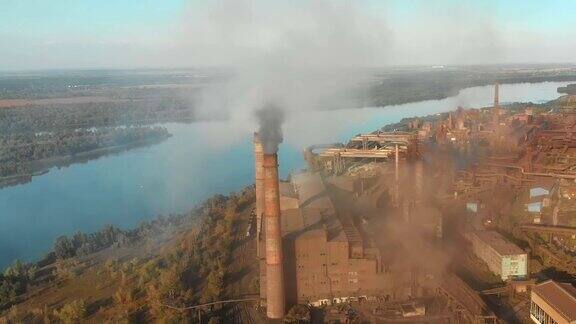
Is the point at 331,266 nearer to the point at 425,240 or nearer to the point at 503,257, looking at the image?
the point at 425,240

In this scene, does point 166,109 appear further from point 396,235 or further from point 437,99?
point 396,235

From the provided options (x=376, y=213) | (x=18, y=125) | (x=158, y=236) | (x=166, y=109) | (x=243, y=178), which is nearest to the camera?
(x=376, y=213)

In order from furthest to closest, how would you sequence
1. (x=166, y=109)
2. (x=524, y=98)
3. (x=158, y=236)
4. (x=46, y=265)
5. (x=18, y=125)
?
(x=524, y=98)
(x=166, y=109)
(x=18, y=125)
(x=158, y=236)
(x=46, y=265)

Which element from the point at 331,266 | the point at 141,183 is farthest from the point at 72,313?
the point at 141,183

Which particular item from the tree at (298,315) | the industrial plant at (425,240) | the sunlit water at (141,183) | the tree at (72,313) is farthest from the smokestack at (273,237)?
the sunlit water at (141,183)

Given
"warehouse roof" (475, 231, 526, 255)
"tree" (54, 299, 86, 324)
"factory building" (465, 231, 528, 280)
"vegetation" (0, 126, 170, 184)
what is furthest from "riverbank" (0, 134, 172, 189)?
"factory building" (465, 231, 528, 280)

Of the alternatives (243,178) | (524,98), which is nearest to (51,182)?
(243,178)

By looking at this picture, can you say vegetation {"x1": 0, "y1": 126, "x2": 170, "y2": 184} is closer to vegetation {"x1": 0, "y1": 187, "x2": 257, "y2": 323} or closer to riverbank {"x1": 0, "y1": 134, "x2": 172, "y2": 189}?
riverbank {"x1": 0, "y1": 134, "x2": 172, "y2": 189}
